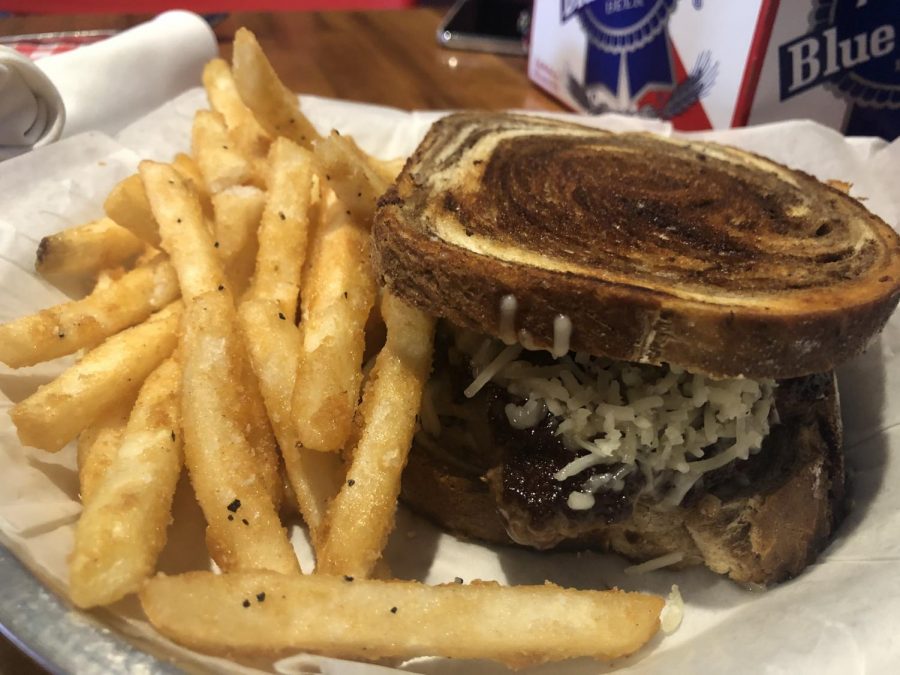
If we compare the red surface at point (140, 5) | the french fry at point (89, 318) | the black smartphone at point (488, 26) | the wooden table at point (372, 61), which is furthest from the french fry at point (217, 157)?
the red surface at point (140, 5)

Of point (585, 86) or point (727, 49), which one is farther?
point (585, 86)

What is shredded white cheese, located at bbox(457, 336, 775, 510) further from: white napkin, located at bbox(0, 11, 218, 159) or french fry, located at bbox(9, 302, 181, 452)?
white napkin, located at bbox(0, 11, 218, 159)

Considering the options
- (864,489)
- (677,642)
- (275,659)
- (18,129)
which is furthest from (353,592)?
(18,129)

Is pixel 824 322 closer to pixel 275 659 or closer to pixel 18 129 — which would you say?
pixel 275 659

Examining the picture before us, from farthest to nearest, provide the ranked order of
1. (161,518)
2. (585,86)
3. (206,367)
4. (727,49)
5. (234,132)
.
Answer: (585,86), (727,49), (234,132), (206,367), (161,518)

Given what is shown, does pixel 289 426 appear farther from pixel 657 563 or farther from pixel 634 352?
pixel 657 563

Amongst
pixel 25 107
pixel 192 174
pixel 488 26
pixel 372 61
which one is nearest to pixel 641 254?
pixel 192 174

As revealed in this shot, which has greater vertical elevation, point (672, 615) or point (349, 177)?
point (349, 177)
